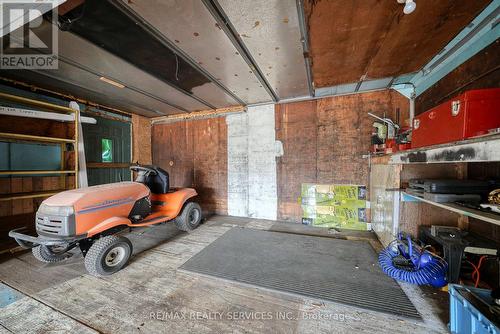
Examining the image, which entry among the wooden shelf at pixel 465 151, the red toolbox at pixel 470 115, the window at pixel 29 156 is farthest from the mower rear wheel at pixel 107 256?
the red toolbox at pixel 470 115

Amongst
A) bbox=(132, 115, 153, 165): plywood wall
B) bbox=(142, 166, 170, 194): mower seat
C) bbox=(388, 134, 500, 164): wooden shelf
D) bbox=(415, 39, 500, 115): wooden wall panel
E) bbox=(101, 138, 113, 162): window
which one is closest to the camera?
bbox=(388, 134, 500, 164): wooden shelf

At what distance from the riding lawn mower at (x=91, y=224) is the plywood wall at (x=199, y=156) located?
1737 millimetres

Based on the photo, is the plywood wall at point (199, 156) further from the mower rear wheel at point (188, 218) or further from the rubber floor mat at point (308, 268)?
the rubber floor mat at point (308, 268)

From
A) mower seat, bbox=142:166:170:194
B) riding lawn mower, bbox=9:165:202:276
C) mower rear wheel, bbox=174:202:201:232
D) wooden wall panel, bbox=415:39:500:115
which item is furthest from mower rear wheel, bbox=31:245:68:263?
wooden wall panel, bbox=415:39:500:115

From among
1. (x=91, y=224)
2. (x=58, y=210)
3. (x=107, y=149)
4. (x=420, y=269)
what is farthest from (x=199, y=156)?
(x=420, y=269)

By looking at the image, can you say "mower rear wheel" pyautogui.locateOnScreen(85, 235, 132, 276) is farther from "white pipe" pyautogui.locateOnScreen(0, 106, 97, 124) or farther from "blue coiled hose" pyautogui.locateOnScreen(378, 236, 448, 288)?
"blue coiled hose" pyautogui.locateOnScreen(378, 236, 448, 288)

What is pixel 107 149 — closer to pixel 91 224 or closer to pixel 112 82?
pixel 112 82

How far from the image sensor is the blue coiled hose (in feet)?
5.39

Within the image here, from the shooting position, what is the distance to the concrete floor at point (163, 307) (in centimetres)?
133

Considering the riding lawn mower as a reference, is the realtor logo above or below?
above

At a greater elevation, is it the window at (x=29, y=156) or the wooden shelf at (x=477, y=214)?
the window at (x=29, y=156)

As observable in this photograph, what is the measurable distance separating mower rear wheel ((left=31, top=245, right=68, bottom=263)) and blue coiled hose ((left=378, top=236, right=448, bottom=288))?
363cm

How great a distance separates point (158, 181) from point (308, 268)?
272 cm

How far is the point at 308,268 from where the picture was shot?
204cm
